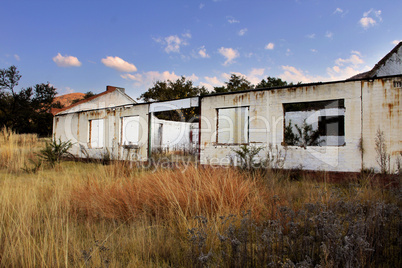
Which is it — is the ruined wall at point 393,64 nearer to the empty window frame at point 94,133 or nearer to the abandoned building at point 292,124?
the abandoned building at point 292,124

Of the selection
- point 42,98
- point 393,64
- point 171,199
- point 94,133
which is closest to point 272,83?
point 393,64

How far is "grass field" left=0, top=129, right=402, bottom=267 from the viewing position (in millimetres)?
2324

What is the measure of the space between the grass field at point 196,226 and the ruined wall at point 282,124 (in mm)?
2972

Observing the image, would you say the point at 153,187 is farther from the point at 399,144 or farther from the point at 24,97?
the point at 24,97

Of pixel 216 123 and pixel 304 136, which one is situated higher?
pixel 216 123

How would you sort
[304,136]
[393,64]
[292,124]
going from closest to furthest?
[393,64] < [304,136] < [292,124]

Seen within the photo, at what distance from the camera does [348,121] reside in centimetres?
739

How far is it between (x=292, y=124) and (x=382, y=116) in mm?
7560

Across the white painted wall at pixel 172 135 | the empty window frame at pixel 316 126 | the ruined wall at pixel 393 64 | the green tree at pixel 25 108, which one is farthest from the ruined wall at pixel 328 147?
the green tree at pixel 25 108

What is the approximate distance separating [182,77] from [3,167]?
22.2 metres

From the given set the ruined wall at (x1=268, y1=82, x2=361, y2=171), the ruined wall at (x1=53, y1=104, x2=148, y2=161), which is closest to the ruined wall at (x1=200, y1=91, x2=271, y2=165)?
the ruined wall at (x1=268, y1=82, x2=361, y2=171)

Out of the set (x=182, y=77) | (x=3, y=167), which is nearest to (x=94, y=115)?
(x=3, y=167)

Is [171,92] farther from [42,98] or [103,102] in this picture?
[42,98]

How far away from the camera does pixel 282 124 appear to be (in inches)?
333
